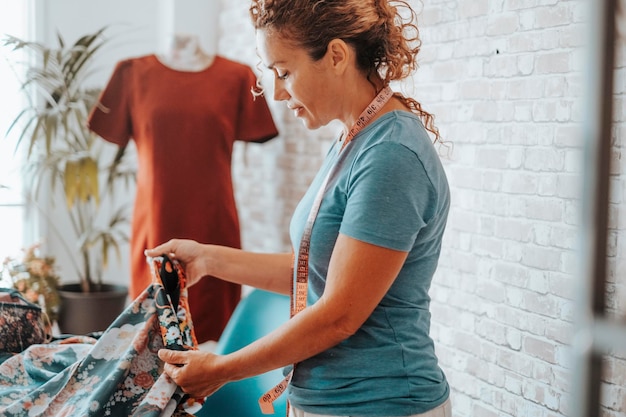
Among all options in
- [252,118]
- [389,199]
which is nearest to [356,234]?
[389,199]

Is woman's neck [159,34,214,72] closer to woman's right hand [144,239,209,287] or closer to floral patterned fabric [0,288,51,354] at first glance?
floral patterned fabric [0,288,51,354]

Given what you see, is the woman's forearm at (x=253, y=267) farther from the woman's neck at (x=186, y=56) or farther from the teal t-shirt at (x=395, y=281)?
the woman's neck at (x=186, y=56)

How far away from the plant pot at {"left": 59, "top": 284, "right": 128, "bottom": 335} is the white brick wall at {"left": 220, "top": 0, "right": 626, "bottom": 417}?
1.75 metres

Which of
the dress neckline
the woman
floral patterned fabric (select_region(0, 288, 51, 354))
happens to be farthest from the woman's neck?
the woman

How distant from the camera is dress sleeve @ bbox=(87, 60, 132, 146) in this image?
3.54 m

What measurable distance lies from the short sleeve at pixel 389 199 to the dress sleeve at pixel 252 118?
87.4 inches

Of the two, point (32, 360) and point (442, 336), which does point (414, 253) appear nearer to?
point (32, 360)

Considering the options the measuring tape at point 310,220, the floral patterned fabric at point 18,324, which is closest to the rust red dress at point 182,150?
the floral patterned fabric at point 18,324

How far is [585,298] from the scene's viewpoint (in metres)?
0.76

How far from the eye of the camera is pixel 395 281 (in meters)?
1.55

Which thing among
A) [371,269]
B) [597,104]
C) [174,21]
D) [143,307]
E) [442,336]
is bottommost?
[442,336]

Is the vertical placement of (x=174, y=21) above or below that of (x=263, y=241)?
above

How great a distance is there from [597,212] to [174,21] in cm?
398

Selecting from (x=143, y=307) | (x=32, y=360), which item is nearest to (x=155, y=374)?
(x=143, y=307)
